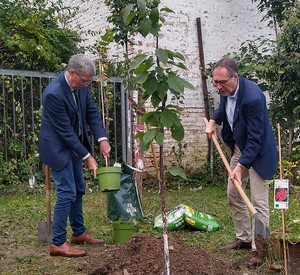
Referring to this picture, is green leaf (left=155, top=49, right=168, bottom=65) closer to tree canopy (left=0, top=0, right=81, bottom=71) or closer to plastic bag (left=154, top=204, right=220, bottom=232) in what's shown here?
plastic bag (left=154, top=204, right=220, bottom=232)

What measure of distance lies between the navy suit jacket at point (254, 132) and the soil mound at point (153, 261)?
88cm

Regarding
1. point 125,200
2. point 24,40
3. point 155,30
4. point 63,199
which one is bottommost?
point 125,200

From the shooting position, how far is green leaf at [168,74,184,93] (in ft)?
9.25

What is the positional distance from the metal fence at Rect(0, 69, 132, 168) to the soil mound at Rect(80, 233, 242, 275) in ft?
11.2

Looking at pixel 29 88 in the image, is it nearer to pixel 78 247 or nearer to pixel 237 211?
pixel 78 247

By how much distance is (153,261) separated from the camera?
3486mm

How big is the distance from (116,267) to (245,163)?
4.59 ft

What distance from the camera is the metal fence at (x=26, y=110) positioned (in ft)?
24.8

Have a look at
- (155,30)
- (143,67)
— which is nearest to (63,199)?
(143,67)

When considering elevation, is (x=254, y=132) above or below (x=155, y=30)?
below

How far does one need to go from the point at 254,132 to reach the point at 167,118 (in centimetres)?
116

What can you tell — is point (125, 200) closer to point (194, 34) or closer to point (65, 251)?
point (65, 251)

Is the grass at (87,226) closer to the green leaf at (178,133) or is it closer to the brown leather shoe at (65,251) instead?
the brown leather shoe at (65,251)

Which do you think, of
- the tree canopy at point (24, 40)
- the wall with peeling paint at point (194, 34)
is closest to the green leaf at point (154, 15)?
the tree canopy at point (24, 40)
